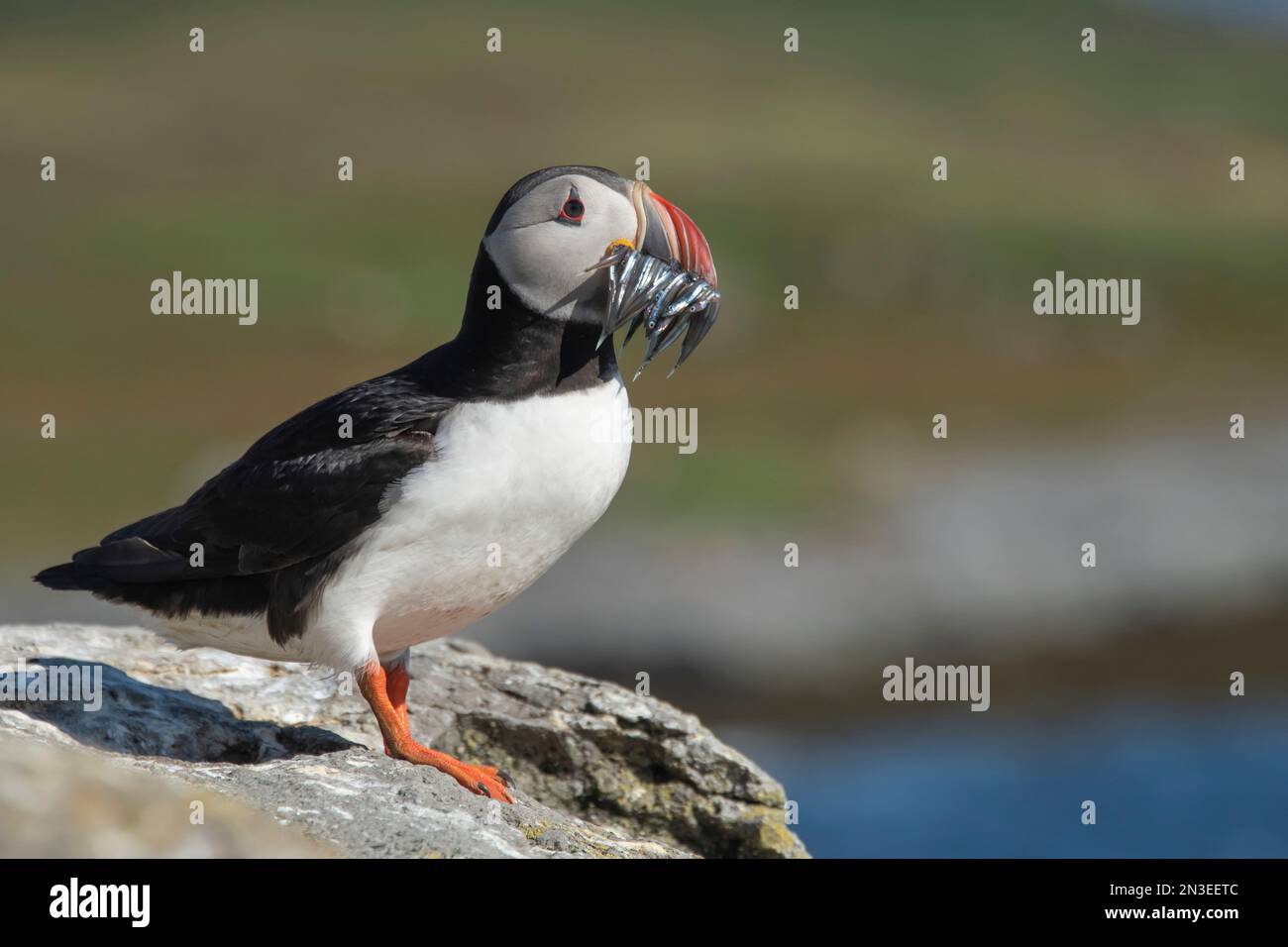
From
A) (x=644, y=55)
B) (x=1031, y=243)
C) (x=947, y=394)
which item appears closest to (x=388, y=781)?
(x=947, y=394)

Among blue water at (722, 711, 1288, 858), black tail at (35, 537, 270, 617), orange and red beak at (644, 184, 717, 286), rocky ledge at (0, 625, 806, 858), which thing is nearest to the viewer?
rocky ledge at (0, 625, 806, 858)

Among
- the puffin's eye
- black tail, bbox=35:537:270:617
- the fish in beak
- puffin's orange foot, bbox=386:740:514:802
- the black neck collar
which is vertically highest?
the puffin's eye

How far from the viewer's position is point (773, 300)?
50.6 metres

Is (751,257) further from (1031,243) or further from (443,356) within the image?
(443,356)

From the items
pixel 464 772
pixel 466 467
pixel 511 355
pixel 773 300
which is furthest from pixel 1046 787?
pixel 773 300

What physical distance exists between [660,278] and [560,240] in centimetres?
59

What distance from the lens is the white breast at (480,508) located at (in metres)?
9.09

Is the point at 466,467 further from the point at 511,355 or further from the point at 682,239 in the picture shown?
the point at 682,239

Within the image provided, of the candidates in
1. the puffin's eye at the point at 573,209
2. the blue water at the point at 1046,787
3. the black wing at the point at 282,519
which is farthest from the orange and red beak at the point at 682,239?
the blue water at the point at 1046,787

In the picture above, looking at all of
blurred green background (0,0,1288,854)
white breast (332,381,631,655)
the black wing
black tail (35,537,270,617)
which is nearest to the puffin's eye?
white breast (332,381,631,655)

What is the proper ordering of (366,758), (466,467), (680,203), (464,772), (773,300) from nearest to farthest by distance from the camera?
(466,467) < (464,772) < (366,758) < (773,300) < (680,203)

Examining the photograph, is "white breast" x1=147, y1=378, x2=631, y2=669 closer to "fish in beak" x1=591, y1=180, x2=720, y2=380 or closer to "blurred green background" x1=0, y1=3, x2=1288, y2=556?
"fish in beak" x1=591, y1=180, x2=720, y2=380

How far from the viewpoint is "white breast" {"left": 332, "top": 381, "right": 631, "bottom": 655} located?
9094 millimetres

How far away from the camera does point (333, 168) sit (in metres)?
61.7
